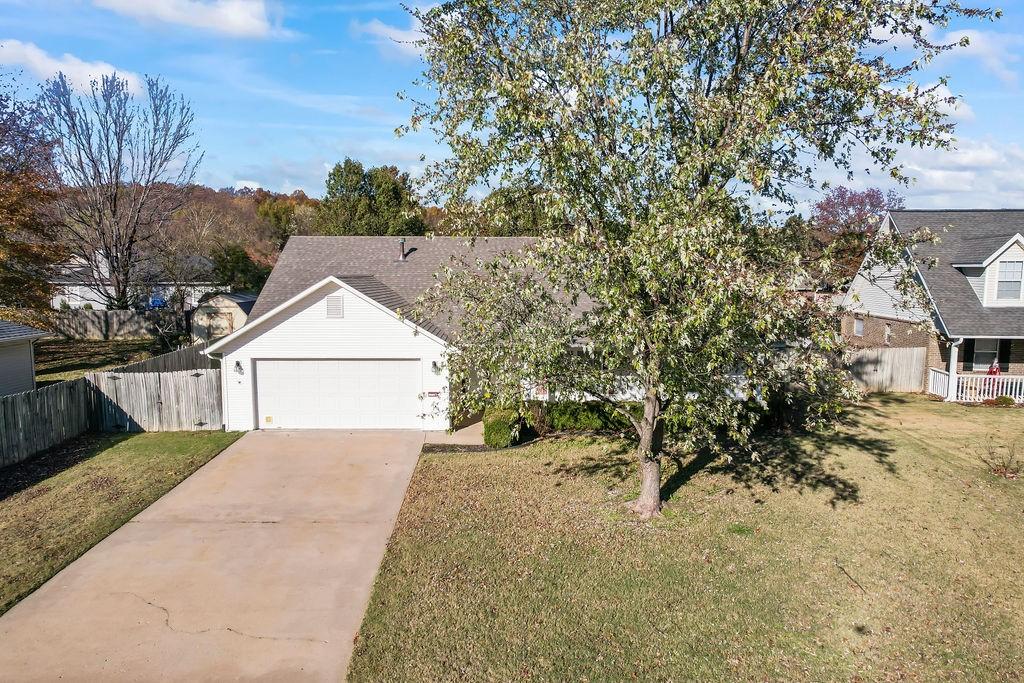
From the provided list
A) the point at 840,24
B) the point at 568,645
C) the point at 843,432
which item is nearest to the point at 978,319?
the point at 843,432

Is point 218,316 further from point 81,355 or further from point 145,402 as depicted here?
point 145,402

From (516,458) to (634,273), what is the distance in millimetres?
7262

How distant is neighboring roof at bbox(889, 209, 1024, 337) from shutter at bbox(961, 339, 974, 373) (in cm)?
145

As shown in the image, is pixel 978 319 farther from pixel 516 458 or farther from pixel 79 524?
pixel 79 524

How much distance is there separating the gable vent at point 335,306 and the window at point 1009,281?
21.2 m

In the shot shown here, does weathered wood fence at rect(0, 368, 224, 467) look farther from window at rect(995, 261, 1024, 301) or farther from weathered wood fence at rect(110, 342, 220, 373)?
window at rect(995, 261, 1024, 301)

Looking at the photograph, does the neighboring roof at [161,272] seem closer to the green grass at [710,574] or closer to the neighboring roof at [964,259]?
the green grass at [710,574]

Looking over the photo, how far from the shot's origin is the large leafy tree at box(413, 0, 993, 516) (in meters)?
8.75

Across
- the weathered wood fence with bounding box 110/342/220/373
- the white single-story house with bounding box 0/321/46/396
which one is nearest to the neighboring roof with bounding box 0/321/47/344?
the white single-story house with bounding box 0/321/46/396

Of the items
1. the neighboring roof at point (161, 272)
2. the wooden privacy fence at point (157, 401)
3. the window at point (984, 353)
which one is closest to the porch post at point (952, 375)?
the window at point (984, 353)

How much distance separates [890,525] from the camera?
1098 centimetres

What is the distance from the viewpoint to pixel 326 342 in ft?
57.2

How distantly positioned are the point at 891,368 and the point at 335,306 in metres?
19.3

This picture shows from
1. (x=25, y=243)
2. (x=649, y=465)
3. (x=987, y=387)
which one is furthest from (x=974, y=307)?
(x=25, y=243)
